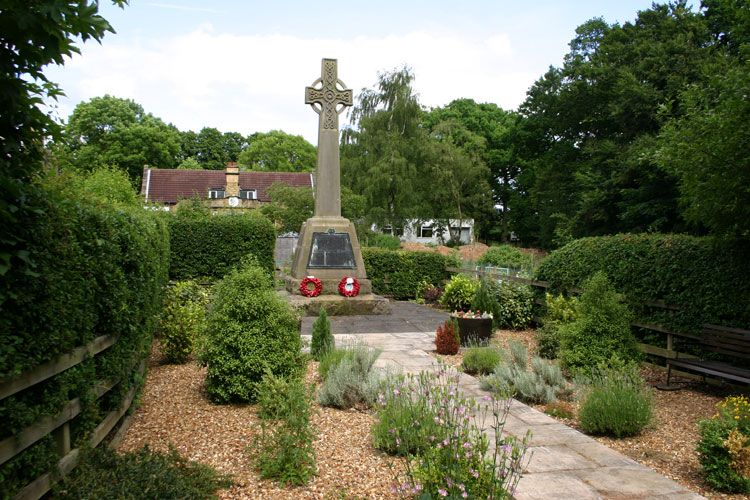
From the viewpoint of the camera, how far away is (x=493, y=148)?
47.8 meters

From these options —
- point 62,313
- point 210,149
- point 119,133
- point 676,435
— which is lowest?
point 676,435

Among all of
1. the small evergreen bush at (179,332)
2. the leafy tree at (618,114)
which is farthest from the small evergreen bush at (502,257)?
the small evergreen bush at (179,332)

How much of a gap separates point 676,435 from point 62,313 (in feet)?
17.7

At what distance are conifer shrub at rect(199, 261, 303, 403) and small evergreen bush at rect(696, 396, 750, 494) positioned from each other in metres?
3.74

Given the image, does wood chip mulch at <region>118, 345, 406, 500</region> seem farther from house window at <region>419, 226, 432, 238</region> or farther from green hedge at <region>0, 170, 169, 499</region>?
house window at <region>419, 226, 432, 238</region>

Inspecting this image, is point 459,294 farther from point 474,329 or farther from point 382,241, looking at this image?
point 382,241

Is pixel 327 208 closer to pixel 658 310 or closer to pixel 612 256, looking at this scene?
pixel 612 256

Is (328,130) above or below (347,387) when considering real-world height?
above

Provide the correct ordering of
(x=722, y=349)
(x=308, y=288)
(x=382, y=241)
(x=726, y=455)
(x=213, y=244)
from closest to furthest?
(x=726, y=455), (x=722, y=349), (x=213, y=244), (x=308, y=288), (x=382, y=241)

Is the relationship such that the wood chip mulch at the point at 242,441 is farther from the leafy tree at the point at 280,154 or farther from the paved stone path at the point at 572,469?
the leafy tree at the point at 280,154

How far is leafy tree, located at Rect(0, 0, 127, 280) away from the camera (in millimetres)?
2123

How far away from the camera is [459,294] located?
43.8ft

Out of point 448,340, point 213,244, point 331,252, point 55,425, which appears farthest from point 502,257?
point 55,425

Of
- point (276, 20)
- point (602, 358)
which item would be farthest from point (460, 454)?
point (276, 20)
